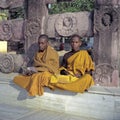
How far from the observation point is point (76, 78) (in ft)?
19.7

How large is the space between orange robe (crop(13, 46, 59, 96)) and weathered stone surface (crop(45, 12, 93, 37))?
0.76m

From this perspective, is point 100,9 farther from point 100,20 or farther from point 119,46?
point 119,46

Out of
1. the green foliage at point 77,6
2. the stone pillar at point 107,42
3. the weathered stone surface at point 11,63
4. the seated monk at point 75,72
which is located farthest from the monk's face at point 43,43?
the green foliage at point 77,6

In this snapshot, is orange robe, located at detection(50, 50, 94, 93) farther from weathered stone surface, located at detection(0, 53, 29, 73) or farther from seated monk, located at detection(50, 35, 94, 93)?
weathered stone surface, located at detection(0, 53, 29, 73)

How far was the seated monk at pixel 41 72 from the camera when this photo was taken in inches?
238

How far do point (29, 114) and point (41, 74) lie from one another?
2.66ft

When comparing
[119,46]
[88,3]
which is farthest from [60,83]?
[88,3]

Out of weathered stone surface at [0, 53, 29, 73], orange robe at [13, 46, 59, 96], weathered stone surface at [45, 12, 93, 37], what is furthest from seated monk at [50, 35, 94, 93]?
weathered stone surface at [0, 53, 29, 73]

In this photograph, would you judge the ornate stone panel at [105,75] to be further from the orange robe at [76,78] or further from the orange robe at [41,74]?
the orange robe at [41,74]

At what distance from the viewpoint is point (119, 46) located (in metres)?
6.27

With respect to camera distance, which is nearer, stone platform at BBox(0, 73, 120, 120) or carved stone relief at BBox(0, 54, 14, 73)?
stone platform at BBox(0, 73, 120, 120)

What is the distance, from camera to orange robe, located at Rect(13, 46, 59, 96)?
19.8ft

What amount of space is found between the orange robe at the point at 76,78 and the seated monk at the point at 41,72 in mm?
229

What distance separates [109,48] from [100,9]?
83cm
